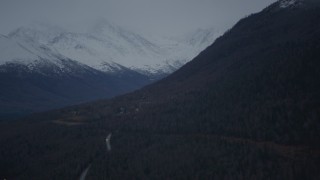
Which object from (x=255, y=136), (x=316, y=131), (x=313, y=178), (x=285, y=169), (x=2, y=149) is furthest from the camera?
(x=2, y=149)

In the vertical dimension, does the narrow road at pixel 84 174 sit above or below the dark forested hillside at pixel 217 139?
below

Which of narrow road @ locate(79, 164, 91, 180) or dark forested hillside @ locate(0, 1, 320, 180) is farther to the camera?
narrow road @ locate(79, 164, 91, 180)

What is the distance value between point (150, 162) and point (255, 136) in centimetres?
3199

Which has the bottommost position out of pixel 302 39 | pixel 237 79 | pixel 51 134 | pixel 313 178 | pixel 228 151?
pixel 313 178

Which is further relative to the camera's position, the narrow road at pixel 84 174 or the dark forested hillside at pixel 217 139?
the narrow road at pixel 84 174

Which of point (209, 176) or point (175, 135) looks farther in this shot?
point (175, 135)

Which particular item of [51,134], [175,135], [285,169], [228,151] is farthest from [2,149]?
[285,169]

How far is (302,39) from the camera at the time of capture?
198250 mm

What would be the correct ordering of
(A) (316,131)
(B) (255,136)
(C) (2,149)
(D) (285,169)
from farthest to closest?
(C) (2,149) < (B) (255,136) < (A) (316,131) < (D) (285,169)

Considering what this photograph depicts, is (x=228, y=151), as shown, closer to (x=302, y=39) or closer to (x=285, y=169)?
(x=285, y=169)

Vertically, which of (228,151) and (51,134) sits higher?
(51,134)

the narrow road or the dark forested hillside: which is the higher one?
the dark forested hillside

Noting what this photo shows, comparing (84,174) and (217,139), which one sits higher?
(217,139)

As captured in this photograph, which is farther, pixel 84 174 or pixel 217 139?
pixel 217 139
